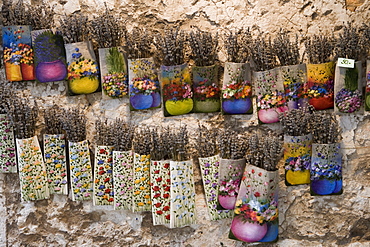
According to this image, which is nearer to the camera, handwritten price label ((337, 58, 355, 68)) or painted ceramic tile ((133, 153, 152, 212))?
handwritten price label ((337, 58, 355, 68))

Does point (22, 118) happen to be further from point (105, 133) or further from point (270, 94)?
point (270, 94)

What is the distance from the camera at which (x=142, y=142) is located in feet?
9.84

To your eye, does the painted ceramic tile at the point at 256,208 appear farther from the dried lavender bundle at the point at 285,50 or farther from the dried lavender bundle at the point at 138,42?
the dried lavender bundle at the point at 138,42

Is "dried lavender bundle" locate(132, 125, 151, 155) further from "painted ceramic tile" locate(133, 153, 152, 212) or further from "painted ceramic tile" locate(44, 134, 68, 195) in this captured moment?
"painted ceramic tile" locate(44, 134, 68, 195)

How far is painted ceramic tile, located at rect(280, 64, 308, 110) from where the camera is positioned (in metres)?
2.94

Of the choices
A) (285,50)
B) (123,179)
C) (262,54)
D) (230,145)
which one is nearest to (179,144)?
(230,145)

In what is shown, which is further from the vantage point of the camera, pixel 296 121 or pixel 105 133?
pixel 105 133

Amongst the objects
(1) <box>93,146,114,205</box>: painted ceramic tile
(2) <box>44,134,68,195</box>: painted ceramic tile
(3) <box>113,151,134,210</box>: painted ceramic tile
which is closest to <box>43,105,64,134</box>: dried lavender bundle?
(2) <box>44,134,68,195</box>: painted ceramic tile

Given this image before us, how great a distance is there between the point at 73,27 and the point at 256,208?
5.54 ft

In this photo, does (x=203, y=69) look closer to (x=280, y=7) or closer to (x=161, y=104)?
(x=161, y=104)

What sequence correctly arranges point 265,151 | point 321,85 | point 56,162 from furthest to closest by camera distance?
point 56,162, point 321,85, point 265,151

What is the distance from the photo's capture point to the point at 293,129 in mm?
2902

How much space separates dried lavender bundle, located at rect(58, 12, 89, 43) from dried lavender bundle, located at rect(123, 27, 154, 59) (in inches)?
11.5

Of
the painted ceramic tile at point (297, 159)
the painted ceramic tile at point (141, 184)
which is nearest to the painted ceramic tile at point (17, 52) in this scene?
the painted ceramic tile at point (141, 184)
